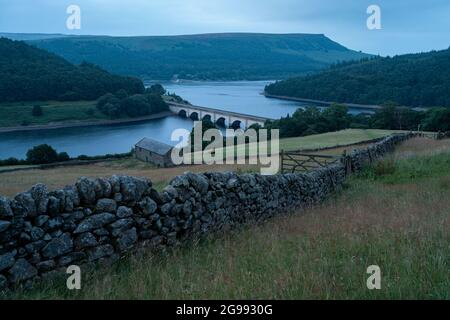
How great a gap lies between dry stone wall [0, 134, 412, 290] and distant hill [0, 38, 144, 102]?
121 meters

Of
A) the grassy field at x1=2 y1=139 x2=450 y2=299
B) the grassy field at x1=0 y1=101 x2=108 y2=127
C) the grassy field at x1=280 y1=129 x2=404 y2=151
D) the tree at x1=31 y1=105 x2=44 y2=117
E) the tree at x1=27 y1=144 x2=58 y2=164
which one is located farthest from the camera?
the tree at x1=31 y1=105 x2=44 y2=117

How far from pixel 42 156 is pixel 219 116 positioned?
52514 millimetres

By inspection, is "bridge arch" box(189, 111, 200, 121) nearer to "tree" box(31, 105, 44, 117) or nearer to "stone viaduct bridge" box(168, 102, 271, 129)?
"stone viaduct bridge" box(168, 102, 271, 129)

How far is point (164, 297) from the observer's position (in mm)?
4230

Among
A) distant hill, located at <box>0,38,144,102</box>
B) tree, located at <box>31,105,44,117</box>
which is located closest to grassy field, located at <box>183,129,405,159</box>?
tree, located at <box>31,105,44,117</box>

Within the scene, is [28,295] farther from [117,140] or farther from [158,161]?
[117,140]

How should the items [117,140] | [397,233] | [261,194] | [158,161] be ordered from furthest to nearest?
1. [117,140]
2. [158,161]
3. [261,194]
4. [397,233]

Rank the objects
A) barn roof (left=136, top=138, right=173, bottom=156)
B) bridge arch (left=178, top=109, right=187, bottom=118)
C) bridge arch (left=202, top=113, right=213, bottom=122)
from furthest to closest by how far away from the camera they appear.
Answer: bridge arch (left=178, top=109, right=187, bottom=118) → bridge arch (left=202, top=113, right=213, bottom=122) → barn roof (left=136, top=138, right=173, bottom=156)

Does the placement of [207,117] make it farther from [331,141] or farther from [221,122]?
[331,141]

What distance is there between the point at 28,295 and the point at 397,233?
4828mm

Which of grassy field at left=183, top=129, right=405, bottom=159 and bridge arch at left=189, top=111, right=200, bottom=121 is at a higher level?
bridge arch at left=189, top=111, right=200, bottom=121

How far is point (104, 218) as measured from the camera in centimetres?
522

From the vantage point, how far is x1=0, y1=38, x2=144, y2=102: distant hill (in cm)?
12062
